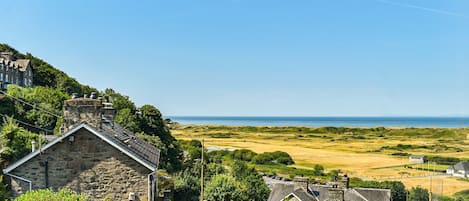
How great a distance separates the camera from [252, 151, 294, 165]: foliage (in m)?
102

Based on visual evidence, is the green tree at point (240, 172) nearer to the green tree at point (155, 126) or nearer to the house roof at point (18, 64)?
the green tree at point (155, 126)

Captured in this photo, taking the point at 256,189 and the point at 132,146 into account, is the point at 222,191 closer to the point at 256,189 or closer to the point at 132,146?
the point at 132,146

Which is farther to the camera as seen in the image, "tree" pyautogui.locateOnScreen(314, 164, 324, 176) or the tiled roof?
"tree" pyautogui.locateOnScreen(314, 164, 324, 176)

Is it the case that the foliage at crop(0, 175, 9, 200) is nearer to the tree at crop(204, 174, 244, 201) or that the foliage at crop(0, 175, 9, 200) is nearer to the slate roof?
the tree at crop(204, 174, 244, 201)

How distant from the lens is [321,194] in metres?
30.6

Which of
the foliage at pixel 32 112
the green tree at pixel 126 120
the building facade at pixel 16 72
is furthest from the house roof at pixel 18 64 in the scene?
the green tree at pixel 126 120

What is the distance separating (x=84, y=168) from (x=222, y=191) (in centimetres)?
1306

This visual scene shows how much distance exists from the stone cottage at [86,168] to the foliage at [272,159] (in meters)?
85.5

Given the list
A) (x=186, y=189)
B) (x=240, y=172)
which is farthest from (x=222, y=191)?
(x=240, y=172)

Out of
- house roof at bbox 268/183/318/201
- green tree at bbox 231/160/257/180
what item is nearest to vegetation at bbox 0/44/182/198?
green tree at bbox 231/160/257/180

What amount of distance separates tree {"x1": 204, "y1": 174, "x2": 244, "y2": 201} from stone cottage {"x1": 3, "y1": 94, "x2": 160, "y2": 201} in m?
12.0

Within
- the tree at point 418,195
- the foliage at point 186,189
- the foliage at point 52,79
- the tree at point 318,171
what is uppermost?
the foliage at point 52,79

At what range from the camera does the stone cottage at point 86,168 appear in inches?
624

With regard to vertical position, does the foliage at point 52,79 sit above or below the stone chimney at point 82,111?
above
